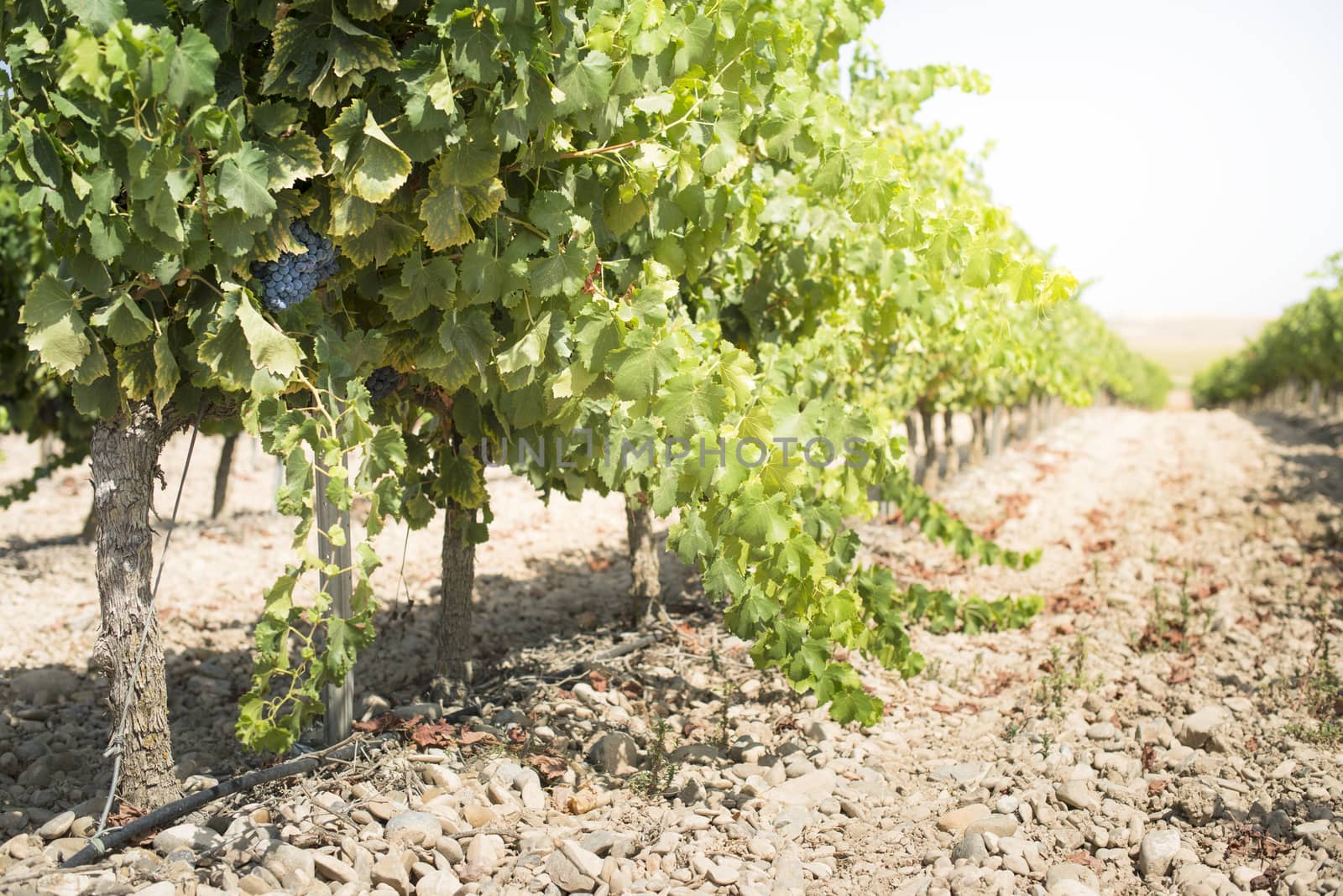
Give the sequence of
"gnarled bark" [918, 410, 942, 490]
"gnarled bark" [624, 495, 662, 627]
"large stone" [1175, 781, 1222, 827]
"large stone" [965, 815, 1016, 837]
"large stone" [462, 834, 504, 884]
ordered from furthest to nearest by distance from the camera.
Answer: "gnarled bark" [918, 410, 942, 490]
"gnarled bark" [624, 495, 662, 627]
"large stone" [1175, 781, 1222, 827]
"large stone" [965, 815, 1016, 837]
"large stone" [462, 834, 504, 884]

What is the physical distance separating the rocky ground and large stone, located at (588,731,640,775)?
0.01 meters

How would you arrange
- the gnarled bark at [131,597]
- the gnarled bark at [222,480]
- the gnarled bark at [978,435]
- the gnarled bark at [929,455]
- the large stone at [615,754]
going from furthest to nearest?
the gnarled bark at [978,435]
the gnarled bark at [929,455]
the gnarled bark at [222,480]
the large stone at [615,754]
the gnarled bark at [131,597]

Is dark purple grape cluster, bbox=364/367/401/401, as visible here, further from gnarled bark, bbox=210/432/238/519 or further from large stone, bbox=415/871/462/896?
gnarled bark, bbox=210/432/238/519

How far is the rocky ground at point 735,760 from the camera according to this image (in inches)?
122

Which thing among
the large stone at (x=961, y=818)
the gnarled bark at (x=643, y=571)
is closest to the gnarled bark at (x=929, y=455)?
the gnarled bark at (x=643, y=571)

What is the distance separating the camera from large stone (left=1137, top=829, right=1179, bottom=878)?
10.6 feet

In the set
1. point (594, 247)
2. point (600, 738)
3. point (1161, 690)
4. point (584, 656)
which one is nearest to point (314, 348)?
point (594, 247)

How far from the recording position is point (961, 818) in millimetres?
3494

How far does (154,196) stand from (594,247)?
46.7 inches

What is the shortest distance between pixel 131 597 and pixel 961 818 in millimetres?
2984

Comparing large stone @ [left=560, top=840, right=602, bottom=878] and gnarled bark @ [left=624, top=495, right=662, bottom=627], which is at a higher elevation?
gnarled bark @ [left=624, top=495, right=662, bottom=627]

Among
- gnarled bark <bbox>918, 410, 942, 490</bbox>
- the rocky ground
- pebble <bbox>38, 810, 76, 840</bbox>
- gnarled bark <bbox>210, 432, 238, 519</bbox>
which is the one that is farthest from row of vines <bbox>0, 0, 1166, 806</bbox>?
gnarled bark <bbox>918, 410, 942, 490</bbox>

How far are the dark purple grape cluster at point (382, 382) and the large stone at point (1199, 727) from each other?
365 cm

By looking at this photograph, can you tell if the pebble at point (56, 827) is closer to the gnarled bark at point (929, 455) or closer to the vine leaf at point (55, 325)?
the vine leaf at point (55, 325)
